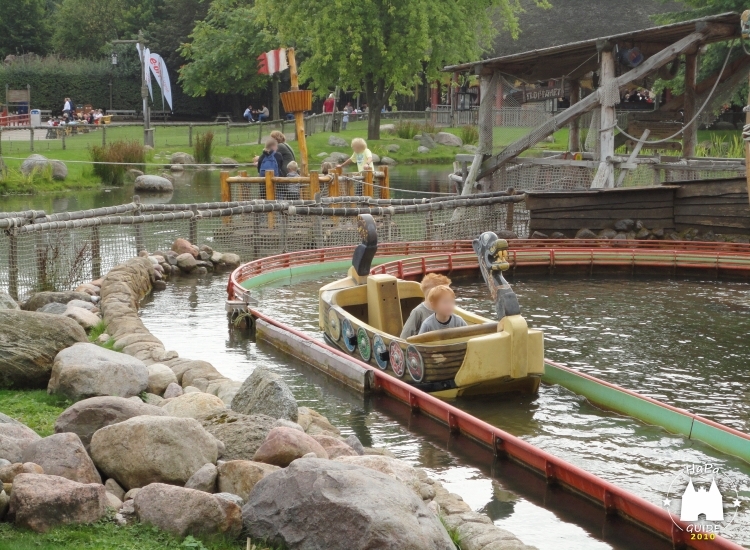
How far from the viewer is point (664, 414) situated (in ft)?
29.0

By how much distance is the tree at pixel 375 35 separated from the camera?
4025 centimetres

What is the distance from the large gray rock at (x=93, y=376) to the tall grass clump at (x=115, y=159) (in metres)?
24.1

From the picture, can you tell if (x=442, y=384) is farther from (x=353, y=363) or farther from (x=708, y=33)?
(x=708, y=33)

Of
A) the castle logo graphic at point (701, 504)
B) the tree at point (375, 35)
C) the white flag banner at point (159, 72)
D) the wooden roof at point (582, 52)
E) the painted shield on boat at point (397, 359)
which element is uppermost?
the tree at point (375, 35)

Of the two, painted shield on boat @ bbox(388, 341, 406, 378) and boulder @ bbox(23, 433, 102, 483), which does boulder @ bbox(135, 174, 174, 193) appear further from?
boulder @ bbox(23, 433, 102, 483)

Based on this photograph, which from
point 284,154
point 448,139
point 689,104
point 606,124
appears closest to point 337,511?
point 606,124

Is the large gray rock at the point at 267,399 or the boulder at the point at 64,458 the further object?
the large gray rock at the point at 267,399

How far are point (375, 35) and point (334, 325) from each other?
3044 centimetres

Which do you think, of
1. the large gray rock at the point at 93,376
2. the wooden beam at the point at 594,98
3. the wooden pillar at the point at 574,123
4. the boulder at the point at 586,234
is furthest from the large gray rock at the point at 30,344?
the wooden pillar at the point at 574,123

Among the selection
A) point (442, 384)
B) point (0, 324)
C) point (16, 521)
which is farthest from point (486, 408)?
point (16, 521)

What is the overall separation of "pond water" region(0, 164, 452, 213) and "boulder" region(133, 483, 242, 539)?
2131 cm

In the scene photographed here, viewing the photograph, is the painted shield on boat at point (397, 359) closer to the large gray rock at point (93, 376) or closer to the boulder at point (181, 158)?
the large gray rock at point (93, 376)

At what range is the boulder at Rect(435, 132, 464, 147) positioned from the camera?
161ft

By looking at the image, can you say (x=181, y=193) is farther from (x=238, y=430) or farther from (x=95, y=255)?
(x=238, y=430)
